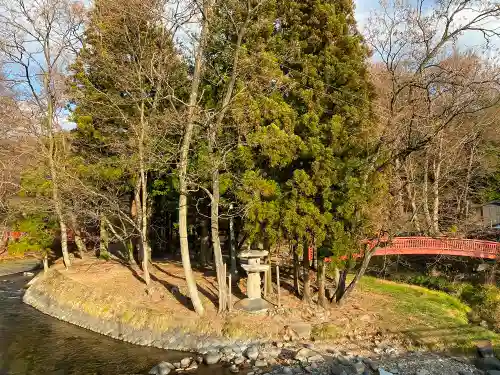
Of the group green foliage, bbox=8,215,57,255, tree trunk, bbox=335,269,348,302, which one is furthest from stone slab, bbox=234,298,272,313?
green foliage, bbox=8,215,57,255

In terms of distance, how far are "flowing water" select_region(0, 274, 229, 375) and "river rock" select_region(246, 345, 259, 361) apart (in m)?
0.79

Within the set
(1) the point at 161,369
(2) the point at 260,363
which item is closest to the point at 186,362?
(1) the point at 161,369

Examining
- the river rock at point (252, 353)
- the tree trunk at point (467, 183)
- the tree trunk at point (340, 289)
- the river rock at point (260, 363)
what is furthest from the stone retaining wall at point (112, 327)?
the tree trunk at point (467, 183)

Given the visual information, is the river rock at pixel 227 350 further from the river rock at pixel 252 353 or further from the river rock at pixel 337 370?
the river rock at pixel 337 370

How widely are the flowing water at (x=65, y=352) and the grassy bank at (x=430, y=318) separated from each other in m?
5.79

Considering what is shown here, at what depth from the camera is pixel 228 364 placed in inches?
374

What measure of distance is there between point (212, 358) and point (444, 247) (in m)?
12.0

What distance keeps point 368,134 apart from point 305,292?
559 centimetres

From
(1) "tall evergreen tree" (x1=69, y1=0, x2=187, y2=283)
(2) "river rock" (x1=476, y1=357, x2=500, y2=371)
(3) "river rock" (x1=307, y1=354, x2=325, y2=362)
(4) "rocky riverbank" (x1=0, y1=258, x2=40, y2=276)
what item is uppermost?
(1) "tall evergreen tree" (x1=69, y1=0, x2=187, y2=283)

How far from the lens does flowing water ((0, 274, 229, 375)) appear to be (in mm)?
9445

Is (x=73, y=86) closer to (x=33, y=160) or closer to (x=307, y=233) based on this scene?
(x=33, y=160)

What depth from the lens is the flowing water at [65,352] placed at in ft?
31.0

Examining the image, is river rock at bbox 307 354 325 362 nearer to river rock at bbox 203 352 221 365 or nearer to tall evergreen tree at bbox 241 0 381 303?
river rock at bbox 203 352 221 365

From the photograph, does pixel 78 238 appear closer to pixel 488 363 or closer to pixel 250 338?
pixel 250 338
